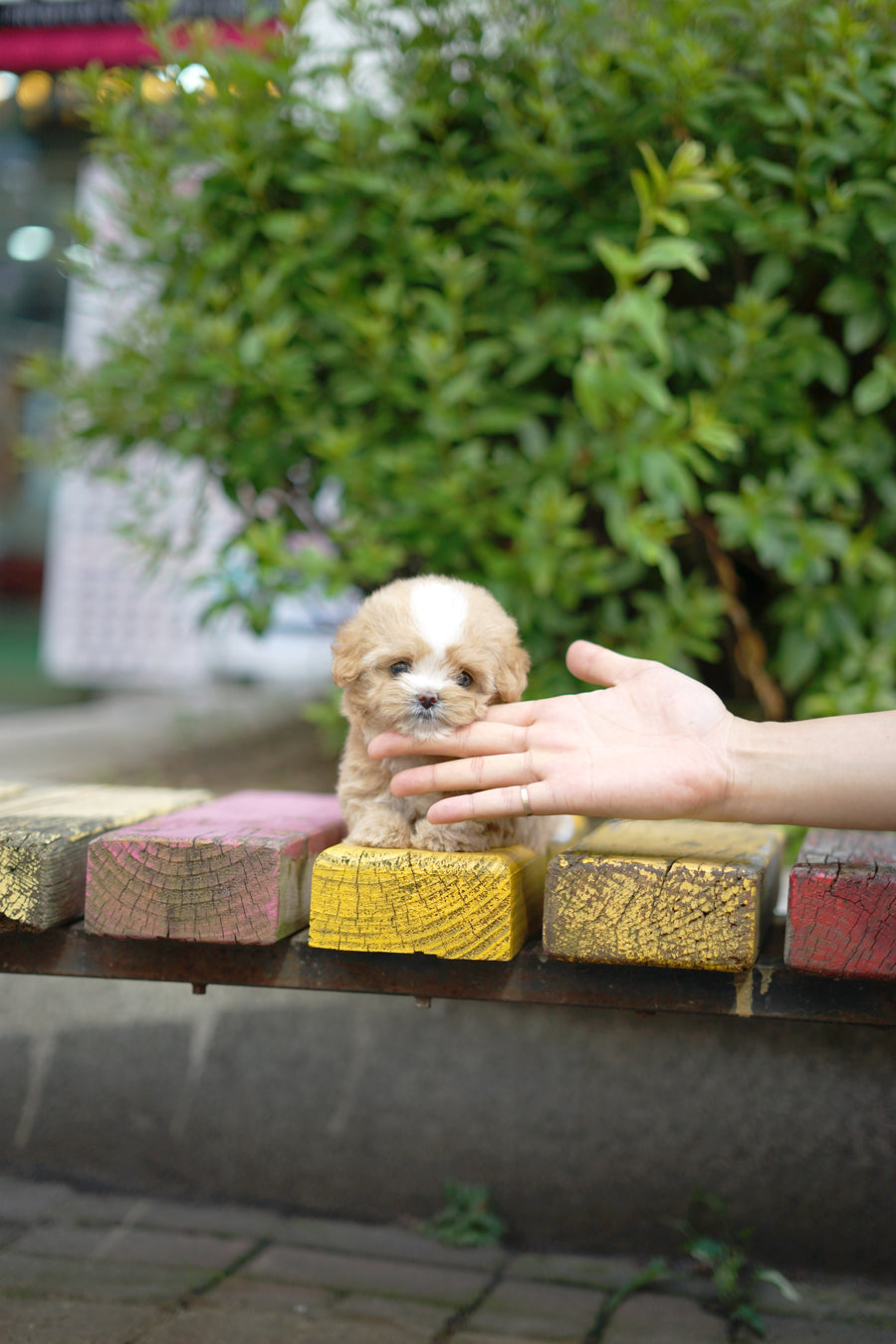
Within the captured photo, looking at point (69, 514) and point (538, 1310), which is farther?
point (69, 514)

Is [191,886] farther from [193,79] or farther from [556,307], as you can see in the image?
[193,79]

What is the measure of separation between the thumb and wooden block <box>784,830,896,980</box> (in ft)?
1.42

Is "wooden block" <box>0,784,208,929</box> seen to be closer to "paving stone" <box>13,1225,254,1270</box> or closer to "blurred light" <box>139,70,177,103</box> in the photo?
"paving stone" <box>13,1225,254,1270</box>

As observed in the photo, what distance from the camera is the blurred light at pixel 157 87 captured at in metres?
3.23

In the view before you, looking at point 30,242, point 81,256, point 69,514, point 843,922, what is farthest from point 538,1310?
point 30,242

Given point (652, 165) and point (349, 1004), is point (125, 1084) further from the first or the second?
point (652, 165)

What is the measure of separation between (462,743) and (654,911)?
1.28 ft

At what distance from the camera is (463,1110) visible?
2.46 m

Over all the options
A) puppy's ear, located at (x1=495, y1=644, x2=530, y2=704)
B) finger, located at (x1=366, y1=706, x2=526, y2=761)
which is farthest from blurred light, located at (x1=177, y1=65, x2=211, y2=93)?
finger, located at (x1=366, y1=706, x2=526, y2=761)

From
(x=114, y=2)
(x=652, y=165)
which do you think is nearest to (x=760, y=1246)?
(x=652, y=165)

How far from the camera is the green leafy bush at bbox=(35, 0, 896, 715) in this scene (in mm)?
2891

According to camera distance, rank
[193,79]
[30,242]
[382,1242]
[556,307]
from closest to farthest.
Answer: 1. [382,1242]
2. [556,307]
3. [193,79]
4. [30,242]

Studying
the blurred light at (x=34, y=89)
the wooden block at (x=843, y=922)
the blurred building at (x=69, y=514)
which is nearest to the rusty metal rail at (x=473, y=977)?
the wooden block at (x=843, y=922)

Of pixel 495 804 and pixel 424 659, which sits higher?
pixel 424 659
